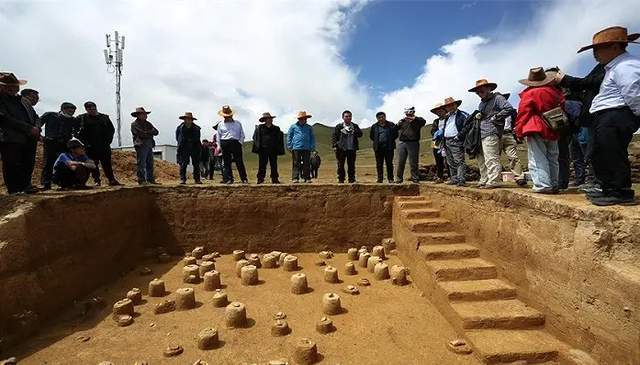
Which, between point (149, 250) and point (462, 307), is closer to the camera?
point (462, 307)

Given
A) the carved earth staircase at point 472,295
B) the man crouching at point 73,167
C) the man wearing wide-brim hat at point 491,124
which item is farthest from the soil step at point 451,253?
the man crouching at point 73,167

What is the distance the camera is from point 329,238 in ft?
25.1

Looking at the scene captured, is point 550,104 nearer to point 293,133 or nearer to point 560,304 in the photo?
point 560,304

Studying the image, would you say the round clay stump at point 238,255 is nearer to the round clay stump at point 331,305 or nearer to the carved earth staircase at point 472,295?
the round clay stump at point 331,305

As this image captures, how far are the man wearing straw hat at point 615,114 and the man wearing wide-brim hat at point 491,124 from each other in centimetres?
192

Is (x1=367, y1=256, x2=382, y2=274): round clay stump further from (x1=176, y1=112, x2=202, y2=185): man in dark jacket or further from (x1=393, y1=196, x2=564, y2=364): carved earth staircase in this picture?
(x1=176, y1=112, x2=202, y2=185): man in dark jacket

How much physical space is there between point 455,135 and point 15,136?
6827 millimetres

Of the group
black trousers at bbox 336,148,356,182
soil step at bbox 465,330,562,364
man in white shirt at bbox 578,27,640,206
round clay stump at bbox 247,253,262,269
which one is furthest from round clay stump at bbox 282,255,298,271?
man in white shirt at bbox 578,27,640,206

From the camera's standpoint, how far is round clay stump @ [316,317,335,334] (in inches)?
A: 170

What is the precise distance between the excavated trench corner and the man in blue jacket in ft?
3.96

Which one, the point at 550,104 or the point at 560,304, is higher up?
the point at 550,104

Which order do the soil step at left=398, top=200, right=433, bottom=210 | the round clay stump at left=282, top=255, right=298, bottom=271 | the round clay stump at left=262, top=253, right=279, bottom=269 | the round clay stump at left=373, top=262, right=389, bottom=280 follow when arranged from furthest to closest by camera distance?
the soil step at left=398, top=200, right=433, bottom=210 < the round clay stump at left=262, top=253, right=279, bottom=269 < the round clay stump at left=282, top=255, right=298, bottom=271 < the round clay stump at left=373, top=262, right=389, bottom=280

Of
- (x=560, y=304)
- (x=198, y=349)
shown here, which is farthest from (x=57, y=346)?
(x=560, y=304)

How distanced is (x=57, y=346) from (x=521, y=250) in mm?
5299
